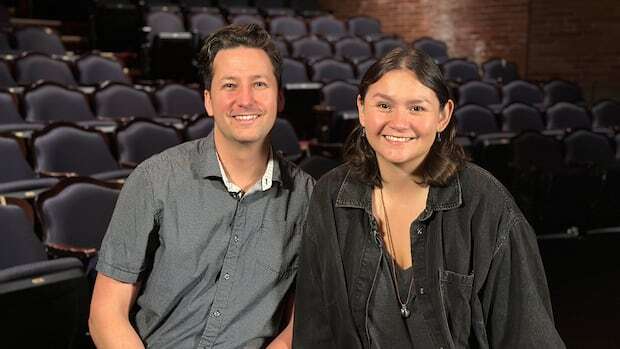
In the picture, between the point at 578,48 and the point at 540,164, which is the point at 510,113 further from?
the point at 578,48

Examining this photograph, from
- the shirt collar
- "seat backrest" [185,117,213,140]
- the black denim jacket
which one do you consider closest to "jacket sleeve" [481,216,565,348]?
the black denim jacket

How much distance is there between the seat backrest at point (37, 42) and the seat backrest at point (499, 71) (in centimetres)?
267

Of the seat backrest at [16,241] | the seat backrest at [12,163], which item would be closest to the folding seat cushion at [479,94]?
the seat backrest at [12,163]

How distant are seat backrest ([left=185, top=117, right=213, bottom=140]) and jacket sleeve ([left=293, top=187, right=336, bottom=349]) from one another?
1.40 metres

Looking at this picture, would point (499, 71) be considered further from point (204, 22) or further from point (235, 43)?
point (235, 43)

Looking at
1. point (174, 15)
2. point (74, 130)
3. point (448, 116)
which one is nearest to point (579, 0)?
point (174, 15)

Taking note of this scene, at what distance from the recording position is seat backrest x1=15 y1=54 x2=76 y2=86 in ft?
9.40

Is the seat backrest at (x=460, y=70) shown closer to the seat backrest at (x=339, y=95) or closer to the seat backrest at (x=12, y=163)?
the seat backrest at (x=339, y=95)

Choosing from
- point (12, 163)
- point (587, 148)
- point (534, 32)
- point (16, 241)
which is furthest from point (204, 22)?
point (16, 241)

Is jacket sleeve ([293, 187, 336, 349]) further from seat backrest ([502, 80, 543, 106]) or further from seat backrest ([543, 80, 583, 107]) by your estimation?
seat backrest ([543, 80, 583, 107])

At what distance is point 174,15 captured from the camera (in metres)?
4.10

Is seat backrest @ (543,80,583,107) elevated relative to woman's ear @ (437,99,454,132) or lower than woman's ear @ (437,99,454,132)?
lower

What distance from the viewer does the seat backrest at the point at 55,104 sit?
2389mm

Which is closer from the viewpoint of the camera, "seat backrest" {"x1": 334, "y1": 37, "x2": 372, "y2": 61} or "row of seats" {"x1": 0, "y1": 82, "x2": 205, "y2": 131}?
"row of seats" {"x1": 0, "y1": 82, "x2": 205, "y2": 131}
